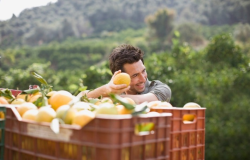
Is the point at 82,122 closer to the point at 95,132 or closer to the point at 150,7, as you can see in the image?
the point at 95,132

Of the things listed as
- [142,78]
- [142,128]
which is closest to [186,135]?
[142,128]

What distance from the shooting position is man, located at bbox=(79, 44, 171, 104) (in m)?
1.94

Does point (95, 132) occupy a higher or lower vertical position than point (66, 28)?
lower

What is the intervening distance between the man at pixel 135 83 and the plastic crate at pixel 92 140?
0.77m

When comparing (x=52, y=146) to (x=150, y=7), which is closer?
(x=52, y=146)

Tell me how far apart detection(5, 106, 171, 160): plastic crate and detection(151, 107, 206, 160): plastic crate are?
154 millimetres

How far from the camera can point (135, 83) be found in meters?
2.14

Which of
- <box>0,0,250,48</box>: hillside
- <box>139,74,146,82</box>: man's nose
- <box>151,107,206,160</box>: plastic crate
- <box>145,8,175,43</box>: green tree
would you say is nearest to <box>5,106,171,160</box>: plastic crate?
<box>151,107,206,160</box>: plastic crate

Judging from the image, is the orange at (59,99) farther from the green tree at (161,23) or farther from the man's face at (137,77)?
the green tree at (161,23)

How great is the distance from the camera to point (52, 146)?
1012 mm

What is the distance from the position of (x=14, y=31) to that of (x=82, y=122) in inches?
1333

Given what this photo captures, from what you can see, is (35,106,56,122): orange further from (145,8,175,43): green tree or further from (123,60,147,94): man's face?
(145,8,175,43): green tree

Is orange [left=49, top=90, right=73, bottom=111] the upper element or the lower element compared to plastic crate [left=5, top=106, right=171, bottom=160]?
upper

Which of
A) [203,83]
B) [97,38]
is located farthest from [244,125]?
[97,38]
